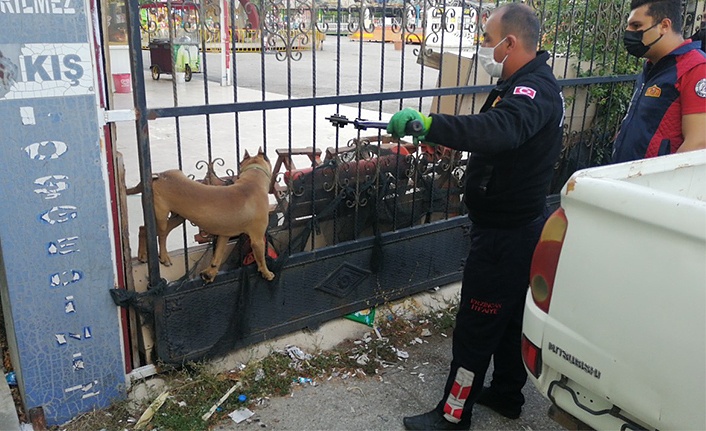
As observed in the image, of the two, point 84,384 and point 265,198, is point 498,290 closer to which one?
point 265,198

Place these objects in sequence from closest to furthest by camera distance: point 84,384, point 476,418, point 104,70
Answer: point 104,70, point 84,384, point 476,418

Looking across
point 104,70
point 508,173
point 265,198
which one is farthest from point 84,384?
point 508,173

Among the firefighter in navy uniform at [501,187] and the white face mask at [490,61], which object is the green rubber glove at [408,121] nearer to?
the firefighter in navy uniform at [501,187]

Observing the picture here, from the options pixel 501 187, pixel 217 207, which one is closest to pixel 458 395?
pixel 501 187

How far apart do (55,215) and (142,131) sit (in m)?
0.52

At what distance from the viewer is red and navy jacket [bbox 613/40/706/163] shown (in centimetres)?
281

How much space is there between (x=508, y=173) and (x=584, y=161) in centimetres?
273

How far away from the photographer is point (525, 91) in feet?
7.56

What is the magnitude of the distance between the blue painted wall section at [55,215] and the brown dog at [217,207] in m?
0.31

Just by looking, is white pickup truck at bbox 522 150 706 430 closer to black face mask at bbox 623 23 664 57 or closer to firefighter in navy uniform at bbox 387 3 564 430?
firefighter in navy uniform at bbox 387 3 564 430

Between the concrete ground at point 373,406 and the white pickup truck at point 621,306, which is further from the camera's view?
the concrete ground at point 373,406

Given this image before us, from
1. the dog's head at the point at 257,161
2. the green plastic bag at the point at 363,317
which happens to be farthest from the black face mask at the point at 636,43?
the green plastic bag at the point at 363,317

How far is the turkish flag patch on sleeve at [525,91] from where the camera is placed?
2297 mm

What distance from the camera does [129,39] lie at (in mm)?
2498
